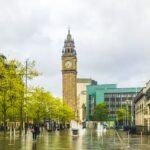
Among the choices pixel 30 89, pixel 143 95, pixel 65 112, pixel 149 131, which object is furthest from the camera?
pixel 65 112

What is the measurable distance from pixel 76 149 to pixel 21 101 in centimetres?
3456

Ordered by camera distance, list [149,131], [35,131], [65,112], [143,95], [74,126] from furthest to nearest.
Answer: [65,112], [143,95], [149,131], [74,126], [35,131]

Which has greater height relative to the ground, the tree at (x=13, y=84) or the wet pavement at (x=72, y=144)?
the tree at (x=13, y=84)

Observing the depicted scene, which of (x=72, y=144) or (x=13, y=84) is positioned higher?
(x=13, y=84)

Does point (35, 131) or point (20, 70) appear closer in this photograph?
point (35, 131)

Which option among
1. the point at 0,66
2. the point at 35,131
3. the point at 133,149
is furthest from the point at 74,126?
the point at 133,149

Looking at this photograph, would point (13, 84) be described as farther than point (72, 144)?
Yes

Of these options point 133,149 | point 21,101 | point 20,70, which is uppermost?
point 20,70

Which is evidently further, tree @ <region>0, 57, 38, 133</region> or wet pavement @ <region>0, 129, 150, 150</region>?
tree @ <region>0, 57, 38, 133</region>

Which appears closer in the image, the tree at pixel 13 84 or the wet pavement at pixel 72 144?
the wet pavement at pixel 72 144

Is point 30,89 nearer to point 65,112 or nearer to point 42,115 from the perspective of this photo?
point 42,115

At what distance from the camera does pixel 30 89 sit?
7438cm

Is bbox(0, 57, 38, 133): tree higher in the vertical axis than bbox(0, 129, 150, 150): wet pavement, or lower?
higher

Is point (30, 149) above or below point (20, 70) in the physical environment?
below
